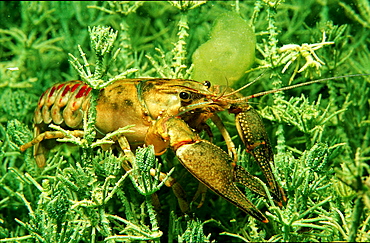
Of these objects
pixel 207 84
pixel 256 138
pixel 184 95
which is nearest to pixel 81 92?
pixel 184 95

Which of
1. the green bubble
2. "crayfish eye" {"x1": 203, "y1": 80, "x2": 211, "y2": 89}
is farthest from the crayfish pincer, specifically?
the green bubble

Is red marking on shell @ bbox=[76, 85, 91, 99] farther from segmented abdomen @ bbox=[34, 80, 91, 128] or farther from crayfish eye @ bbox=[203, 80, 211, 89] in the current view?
crayfish eye @ bbox=[203, 80, 211, 89]

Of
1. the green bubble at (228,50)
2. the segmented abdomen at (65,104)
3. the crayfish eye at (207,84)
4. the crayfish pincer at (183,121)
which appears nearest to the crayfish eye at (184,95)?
the crayfish pincer at (183,121)

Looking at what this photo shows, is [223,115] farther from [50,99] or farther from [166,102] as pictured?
[50,99]

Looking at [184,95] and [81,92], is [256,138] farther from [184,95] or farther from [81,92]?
[81,92]

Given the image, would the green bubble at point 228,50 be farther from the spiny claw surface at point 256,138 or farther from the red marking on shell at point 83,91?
the red marking on shell at point 83,91

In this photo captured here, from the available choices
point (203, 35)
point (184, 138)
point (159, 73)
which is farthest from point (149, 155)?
point (203, 35)
